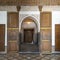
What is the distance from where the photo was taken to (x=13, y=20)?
36.4 feet

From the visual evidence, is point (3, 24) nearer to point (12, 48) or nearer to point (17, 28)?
point (17, 28)

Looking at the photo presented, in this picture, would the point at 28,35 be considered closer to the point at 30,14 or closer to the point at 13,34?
the point at 13,34

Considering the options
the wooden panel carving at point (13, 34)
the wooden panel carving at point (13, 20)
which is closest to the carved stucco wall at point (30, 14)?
the wooden panel carving at point (13, 20)

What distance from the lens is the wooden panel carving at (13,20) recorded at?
36.3 ft

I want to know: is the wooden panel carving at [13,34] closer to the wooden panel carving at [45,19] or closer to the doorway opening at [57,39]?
the wooden panel carving at [45,19]

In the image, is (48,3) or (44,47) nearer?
(48,3)

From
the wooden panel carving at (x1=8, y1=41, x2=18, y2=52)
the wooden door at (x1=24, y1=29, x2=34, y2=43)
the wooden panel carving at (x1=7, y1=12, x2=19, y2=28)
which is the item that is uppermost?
the wooden panel carving at (x1=7, y1=12, x2=19, y2=28)

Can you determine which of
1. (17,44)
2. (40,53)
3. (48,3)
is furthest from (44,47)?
(48,3)

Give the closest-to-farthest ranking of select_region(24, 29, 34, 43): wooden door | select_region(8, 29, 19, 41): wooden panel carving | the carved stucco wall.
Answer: the carved stucco wall < select_region(8, 29, 19, 41): wooden panel carving < select_region(24, 29, 34, 43): wooden door

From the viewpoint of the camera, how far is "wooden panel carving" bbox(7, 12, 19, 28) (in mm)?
11064

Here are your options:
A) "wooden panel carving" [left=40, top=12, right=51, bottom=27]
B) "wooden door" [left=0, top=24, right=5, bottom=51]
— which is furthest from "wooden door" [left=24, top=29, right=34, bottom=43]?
"wooden door" [left=0, top=24, right=5, bottom=51]

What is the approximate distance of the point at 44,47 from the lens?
36.3ft

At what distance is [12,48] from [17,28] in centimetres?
125

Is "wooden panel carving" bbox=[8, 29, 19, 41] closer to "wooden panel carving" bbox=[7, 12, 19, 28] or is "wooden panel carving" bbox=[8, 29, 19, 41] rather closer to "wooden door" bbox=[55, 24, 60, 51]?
"wooden panel carving" bbox=[7, 12, 19, 28]
